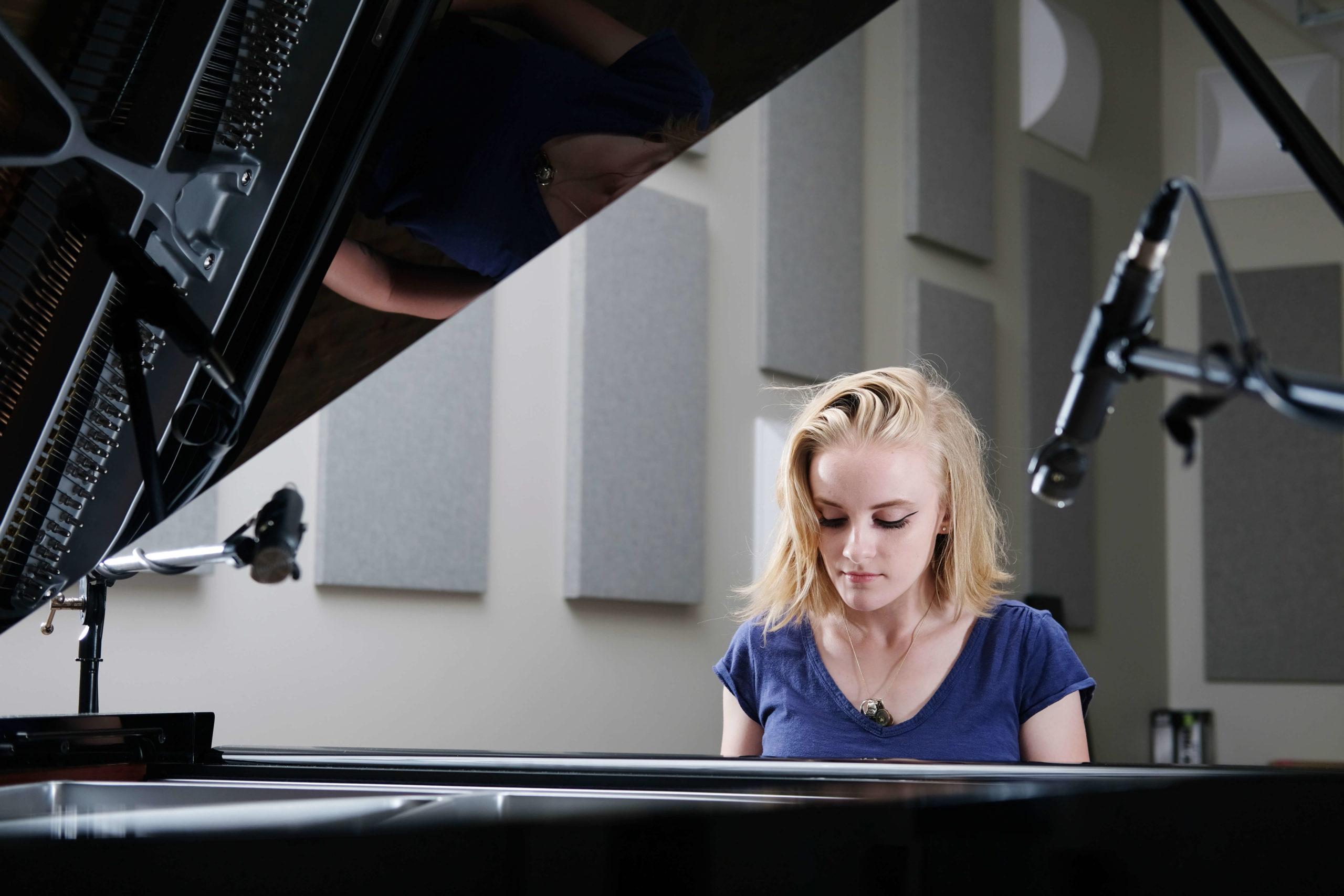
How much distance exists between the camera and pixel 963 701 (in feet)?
5.03

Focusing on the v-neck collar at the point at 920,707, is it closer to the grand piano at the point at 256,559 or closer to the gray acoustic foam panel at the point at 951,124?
the grand piano at the point at 256,559

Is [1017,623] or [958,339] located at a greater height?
[958,339]

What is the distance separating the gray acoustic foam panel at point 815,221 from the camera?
13.3 feet

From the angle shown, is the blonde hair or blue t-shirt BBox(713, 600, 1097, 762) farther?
the blonde hair

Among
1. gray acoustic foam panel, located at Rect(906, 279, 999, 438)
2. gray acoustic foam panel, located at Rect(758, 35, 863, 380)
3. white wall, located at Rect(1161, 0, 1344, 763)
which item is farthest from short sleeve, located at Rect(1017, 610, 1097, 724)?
white wall, located at Rect(1161, 0, 1344, 763)

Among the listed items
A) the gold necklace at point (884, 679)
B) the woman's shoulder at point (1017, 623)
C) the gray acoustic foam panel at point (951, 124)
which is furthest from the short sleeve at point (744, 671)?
the gray acoustic foam panel at point (951, 124)

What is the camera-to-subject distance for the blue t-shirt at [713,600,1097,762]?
5.00 ft

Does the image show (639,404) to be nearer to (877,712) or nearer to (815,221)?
(815,221)

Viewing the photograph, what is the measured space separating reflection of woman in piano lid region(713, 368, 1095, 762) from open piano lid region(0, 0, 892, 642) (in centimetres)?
55

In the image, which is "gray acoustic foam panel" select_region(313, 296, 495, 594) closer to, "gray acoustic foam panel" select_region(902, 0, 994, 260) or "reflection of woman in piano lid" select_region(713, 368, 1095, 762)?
"reflection of woman in piano lid" select_region(713, 368, 1095, 762)

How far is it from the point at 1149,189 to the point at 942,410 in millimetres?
4503

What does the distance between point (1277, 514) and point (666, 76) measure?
4954mm

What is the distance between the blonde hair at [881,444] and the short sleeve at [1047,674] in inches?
2.9

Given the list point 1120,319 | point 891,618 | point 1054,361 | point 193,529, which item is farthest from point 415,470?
point 1054,361
